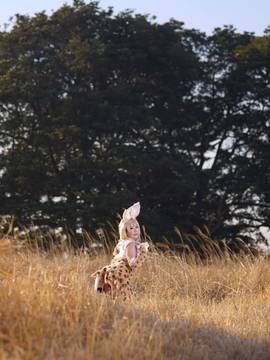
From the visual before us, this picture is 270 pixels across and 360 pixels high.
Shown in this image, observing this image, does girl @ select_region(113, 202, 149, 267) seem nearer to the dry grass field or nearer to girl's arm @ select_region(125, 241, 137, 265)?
girl's arm @ select_region(125, 241, 137, 265)

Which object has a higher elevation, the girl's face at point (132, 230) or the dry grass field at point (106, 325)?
the girl's face at point (132, 230)

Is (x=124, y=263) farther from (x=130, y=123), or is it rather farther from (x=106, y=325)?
(x=130, y=123)

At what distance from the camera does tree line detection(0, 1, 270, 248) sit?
20.3 m

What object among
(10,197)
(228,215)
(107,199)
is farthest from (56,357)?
(228,215)

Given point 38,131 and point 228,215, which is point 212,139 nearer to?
point 228,215

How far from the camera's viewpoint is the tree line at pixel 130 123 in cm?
2031

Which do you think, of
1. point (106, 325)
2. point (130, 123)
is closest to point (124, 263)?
point (106, 325)

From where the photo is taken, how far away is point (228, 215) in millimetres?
22312

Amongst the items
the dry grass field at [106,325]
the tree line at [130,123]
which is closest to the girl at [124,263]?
the dry grass field at [106,325]

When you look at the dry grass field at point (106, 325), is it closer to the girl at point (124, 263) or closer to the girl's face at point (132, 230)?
the girl at point (124, 263)

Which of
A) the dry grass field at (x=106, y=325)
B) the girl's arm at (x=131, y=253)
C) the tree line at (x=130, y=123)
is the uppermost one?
the tree line at (x=130, y=123)

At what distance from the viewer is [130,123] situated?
20578mm

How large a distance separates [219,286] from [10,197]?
A: 10846 millimetres

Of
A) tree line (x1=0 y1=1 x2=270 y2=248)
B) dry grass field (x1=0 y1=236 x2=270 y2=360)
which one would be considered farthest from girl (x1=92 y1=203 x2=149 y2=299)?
tree line (x1=0 y1=1 x2=270 y2=248)
